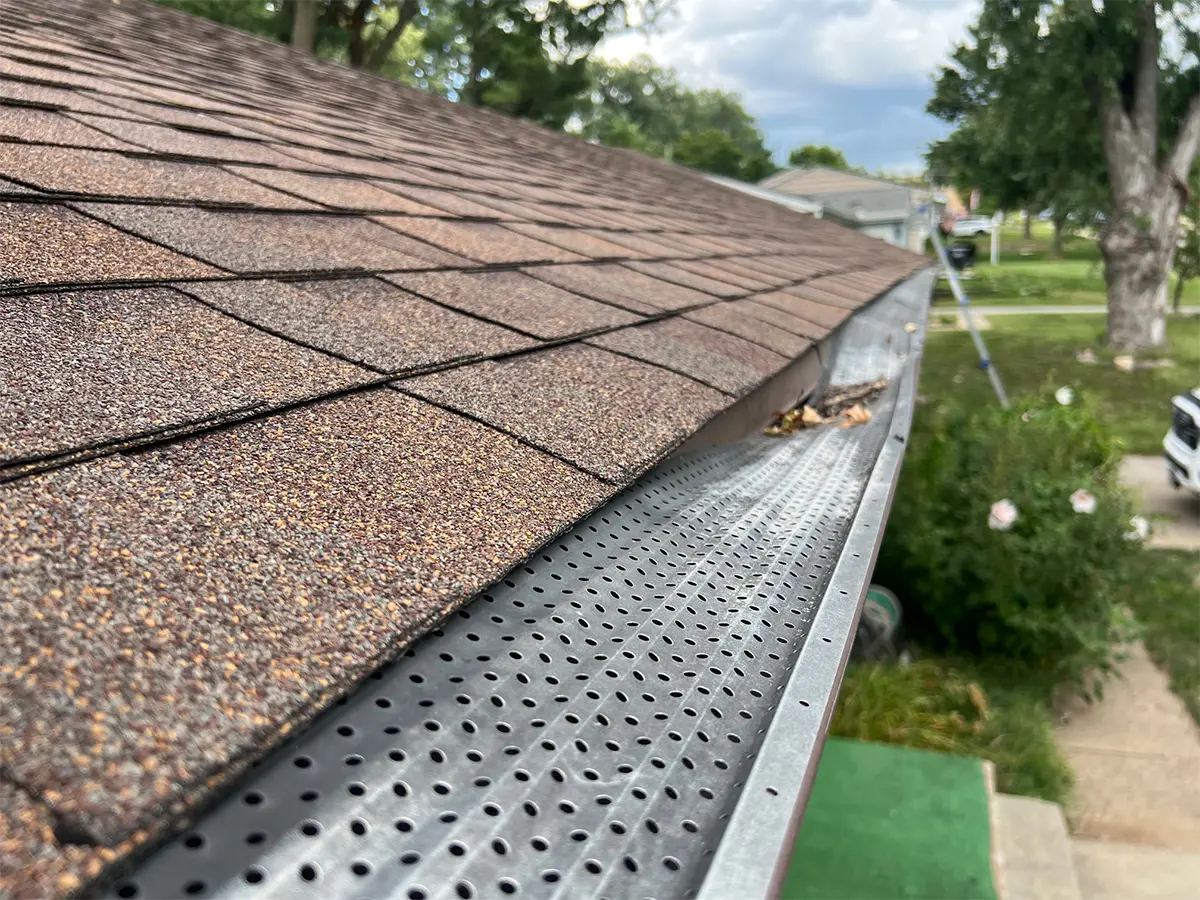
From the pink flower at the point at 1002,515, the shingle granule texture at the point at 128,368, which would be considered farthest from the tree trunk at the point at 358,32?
the shingle granule texture at the point at 128,368

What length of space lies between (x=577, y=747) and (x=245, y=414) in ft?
2.02

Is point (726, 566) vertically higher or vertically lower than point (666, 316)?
lower

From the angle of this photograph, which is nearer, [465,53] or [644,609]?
[644,609]

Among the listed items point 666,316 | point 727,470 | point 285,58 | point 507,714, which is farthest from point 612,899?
point 285,58

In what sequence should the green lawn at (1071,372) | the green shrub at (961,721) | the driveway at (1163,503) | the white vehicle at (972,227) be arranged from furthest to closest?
the white vehicle at (972,227)
the green lawn at (1071,372)
the driveway at (1163,503)
the green shrub at (961,721)

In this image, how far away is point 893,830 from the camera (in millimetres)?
4031

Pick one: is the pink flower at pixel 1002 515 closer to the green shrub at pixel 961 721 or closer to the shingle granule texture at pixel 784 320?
the green shrub at pixel 961 721

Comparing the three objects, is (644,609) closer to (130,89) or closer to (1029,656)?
(130,89)

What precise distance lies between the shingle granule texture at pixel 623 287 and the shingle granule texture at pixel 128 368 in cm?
118

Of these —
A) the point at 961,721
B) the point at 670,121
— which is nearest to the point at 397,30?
the point at 961,721

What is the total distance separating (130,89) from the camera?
9.87 feet

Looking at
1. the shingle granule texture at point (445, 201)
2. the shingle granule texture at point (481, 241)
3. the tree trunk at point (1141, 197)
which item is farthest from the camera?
the tree trunk at point (1141, 197)

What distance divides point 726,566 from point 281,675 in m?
0.80

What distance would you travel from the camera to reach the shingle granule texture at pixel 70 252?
1325 millimetres
